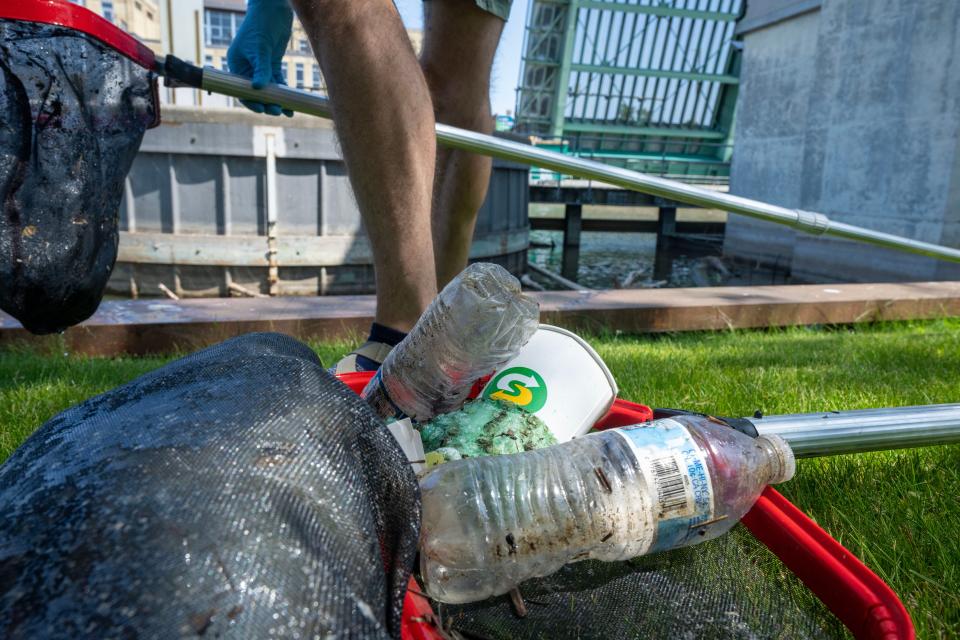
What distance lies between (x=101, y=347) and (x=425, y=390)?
2357mm

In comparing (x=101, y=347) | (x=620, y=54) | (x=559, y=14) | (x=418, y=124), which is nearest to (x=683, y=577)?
(x=418, y=124)

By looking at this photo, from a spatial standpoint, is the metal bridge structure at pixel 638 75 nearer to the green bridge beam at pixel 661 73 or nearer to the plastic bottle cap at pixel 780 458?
the green bridge beam at pixel 661 73

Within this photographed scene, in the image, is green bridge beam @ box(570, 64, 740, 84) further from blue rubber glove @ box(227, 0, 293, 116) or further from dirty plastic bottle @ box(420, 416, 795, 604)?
dirty plastic bottle @ box(420, 416, 795, 604)

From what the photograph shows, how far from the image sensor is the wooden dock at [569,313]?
3.05 metres

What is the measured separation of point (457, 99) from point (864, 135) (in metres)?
12.1

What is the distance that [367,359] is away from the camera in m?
1.62

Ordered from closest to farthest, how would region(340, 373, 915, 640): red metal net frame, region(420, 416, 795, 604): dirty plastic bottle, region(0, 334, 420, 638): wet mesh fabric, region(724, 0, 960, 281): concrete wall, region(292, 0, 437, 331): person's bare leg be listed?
region(0, 334, 420, 638): wet mesh fabric < region(340, 373, 915, 640): red metal net frame < region(420, 416, 795, 604): dirty plastic bottle < region(292, 0, 437, 331): person's bare leg < region(724, 0, 960, 281): concrete wall

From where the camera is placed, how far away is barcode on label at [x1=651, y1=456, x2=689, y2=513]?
92 centimetres

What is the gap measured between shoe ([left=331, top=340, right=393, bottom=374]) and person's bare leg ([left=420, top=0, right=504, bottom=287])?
0.86 metres

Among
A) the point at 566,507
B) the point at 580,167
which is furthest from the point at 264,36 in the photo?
the point at 566,507

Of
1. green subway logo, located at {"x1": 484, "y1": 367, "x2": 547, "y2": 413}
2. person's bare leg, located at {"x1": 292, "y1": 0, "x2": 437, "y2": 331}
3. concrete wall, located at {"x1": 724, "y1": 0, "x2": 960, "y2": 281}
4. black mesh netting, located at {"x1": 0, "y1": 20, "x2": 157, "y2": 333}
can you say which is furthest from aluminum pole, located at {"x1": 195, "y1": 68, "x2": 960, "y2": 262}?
concrete wall, located at {"x1": 724, "y1": 0, "x2": 960, "y2": 281}

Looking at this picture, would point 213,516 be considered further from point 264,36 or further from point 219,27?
point 219,27

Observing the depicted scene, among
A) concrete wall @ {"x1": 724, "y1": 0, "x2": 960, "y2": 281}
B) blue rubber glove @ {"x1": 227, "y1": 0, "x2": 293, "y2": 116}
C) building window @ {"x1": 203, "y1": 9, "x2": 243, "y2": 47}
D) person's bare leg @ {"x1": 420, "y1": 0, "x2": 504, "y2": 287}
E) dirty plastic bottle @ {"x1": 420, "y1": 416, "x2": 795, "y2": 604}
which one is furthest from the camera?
building window @ {"x1": 203, "y1": 9, "x2": 243, "y2": 47}

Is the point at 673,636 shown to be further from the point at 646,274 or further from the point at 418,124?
the point at 646,274
